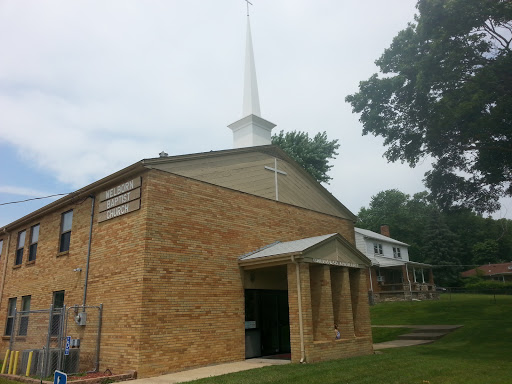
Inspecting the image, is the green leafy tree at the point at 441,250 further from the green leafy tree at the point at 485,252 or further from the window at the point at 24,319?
the window at the point at 24,319

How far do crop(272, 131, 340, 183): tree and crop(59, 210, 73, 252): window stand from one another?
2196cm

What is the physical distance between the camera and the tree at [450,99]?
15438 millimetres

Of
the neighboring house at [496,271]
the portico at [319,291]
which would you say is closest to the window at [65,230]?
the portico at [319,291]

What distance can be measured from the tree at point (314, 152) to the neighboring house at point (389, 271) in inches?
294

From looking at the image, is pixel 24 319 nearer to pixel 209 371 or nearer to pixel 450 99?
pixel 209 371

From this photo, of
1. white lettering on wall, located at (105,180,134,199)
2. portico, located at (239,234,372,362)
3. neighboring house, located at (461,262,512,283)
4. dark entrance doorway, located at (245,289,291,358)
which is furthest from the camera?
neighboring house, located at (461,262,512,283)

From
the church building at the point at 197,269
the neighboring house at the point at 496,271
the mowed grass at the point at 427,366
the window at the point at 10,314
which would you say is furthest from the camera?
the neighboring house at the point at 496,271

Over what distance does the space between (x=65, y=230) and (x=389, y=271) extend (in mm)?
33941

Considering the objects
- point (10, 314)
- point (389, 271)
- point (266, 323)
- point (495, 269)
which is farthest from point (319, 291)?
point (495, 269)

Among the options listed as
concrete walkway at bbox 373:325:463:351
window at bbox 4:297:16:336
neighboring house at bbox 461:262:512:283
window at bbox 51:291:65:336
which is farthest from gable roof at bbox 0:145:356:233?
neighboring house at bbox 461:262:512:283

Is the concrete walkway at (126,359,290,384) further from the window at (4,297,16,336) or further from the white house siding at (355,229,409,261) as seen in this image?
the white house siding at (355,229,409,261)

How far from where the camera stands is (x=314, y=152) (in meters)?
34.9

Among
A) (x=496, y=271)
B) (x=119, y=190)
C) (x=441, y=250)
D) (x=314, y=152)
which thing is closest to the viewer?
(x=119, y=190)

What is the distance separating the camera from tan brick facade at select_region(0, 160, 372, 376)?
1058cm
